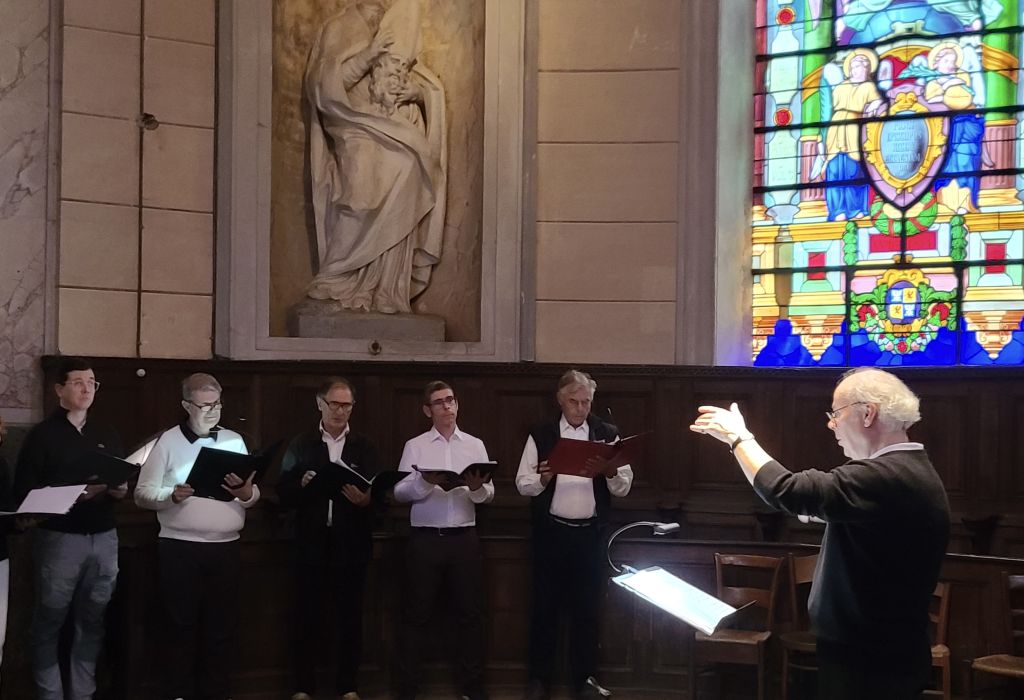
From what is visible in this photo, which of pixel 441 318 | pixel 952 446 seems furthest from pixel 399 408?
pixel 952 446

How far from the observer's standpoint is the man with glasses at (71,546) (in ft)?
17.1

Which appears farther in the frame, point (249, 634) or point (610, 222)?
point (610, 222)

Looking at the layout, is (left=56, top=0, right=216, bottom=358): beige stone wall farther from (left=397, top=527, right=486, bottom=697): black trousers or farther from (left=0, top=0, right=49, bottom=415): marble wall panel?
(left=397, top=527, right=486, bottom=697): black trousers

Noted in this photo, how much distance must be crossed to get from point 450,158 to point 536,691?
3.04 metres

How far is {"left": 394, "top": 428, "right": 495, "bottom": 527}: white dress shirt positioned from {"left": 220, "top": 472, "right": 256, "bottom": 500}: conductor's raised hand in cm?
73

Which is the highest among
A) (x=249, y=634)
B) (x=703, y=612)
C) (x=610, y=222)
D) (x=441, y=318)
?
(x=610, y=222)

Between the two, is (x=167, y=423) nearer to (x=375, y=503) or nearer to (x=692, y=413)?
(x=375, y=503)

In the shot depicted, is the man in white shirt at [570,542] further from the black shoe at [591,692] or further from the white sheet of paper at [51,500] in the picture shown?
the white sheet of paper at [51,500]

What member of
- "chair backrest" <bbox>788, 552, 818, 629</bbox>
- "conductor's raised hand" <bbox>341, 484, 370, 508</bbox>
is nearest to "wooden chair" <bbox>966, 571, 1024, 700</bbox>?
"chair backrest" <bbox>788, 552, 818, 629</bbox>

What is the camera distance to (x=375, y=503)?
19.0 feet

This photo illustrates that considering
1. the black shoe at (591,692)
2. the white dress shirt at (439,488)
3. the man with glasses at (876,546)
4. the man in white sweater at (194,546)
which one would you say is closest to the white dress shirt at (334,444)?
the white dress shirt at (439,488)

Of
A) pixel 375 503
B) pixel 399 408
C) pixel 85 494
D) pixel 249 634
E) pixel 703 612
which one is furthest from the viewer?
pixel 399 408

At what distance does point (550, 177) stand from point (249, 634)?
2.96 m

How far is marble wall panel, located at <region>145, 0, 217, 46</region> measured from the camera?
6367mm
